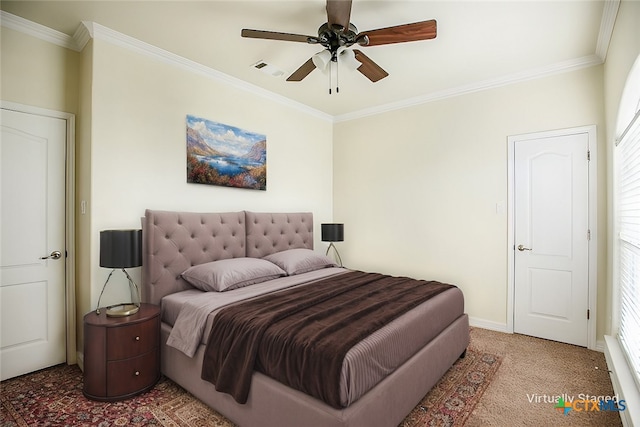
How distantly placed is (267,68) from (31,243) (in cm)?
254

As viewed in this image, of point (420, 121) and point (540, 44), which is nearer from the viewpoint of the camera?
A: point (540, 44)

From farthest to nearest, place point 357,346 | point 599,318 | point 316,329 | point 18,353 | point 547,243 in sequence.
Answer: point 547,243, point 599,318, point 18,353, point 316,329, point 357,346

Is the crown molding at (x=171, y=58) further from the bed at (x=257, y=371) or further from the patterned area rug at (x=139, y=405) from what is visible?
the patterned area rug at (x=139, y=405)

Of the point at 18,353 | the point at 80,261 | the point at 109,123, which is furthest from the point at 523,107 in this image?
the point at 18,353

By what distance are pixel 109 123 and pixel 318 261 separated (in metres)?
2.44

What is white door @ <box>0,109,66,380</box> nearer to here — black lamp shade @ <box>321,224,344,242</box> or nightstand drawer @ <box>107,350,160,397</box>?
nightstand drawer @ <box>107,350,160,397</box>

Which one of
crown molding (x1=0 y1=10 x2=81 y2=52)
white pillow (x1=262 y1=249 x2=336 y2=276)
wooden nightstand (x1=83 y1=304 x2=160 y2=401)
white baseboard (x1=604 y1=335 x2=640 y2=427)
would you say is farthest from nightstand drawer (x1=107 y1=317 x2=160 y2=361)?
white baseboard (x1=604 y1=335 x2=640 y2=427)

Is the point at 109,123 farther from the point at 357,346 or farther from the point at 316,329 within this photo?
the point at 357,346

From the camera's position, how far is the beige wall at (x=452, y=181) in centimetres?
335

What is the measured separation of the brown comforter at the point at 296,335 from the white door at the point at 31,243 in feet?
5.52

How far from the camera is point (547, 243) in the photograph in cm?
340

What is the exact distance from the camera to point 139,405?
2240 millimetres

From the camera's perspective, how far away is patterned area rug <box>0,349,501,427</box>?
207 centimetres

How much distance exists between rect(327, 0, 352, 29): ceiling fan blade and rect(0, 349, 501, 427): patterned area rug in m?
2.61
